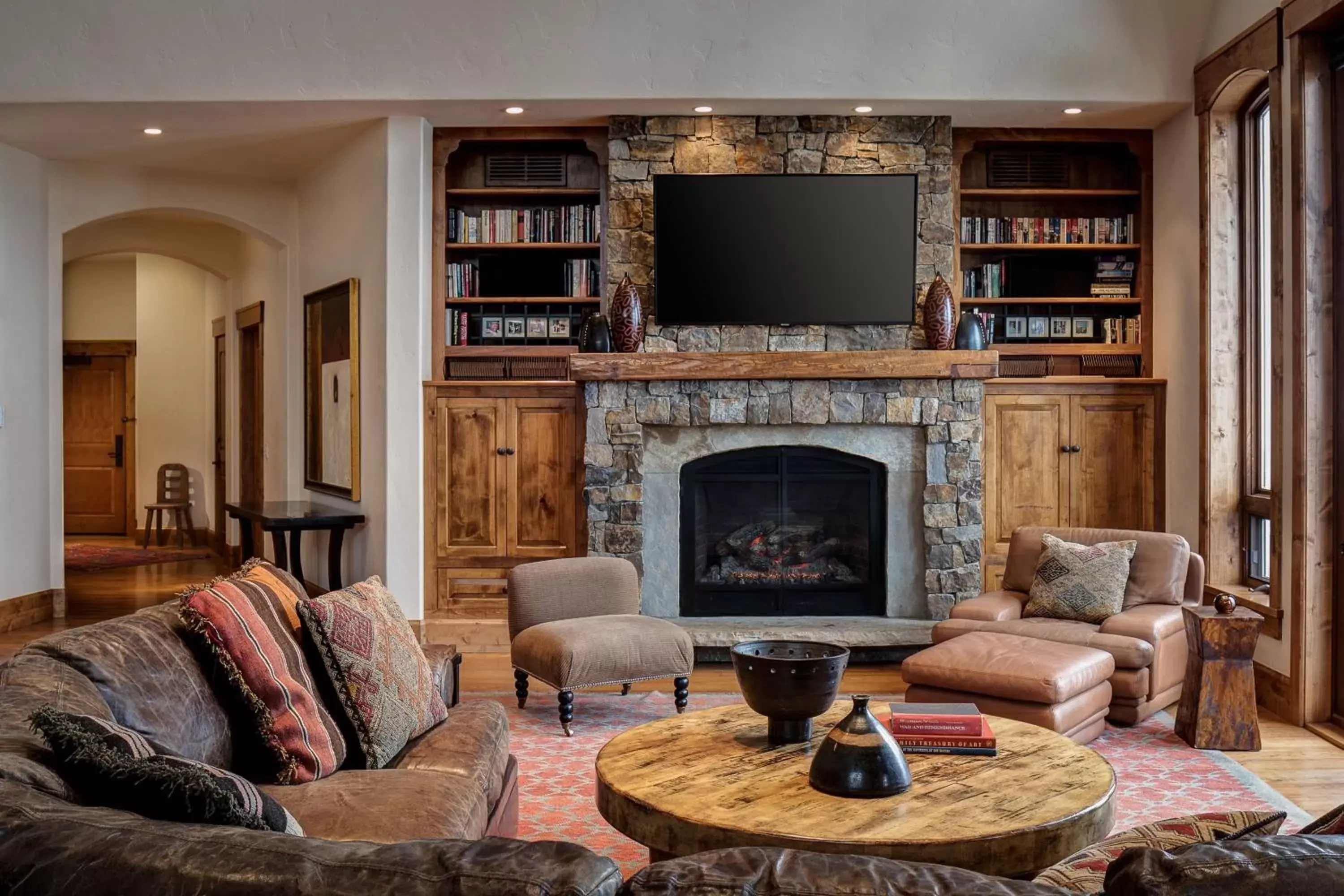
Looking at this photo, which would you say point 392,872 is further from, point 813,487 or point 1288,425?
point 813,487

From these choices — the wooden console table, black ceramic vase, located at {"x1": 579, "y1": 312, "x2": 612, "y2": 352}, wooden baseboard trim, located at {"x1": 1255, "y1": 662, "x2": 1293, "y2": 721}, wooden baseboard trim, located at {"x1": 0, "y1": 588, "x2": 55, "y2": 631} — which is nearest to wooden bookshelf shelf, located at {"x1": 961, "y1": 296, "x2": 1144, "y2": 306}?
black ceramic vase, located at {"x1": 579, "y1": 312, "x2": 612, "y2": 352}

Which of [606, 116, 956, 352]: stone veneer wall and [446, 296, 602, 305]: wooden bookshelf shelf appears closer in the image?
[606, 116, 956, 352]: stone veneer wall

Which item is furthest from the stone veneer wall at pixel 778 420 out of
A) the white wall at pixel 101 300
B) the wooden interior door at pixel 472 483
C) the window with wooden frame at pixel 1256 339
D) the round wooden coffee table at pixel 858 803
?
the white wall at pixel 101 300

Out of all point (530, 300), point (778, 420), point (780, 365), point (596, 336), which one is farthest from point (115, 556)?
point (780, 365)

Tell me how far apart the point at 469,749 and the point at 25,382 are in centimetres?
534

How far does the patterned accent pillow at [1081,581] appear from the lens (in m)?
4.88

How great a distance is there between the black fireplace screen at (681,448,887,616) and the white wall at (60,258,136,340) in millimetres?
7933

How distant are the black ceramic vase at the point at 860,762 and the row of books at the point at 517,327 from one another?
4.34 m

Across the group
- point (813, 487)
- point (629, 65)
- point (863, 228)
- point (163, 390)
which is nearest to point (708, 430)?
point (813, 487)

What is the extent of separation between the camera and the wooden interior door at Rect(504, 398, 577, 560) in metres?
6.37

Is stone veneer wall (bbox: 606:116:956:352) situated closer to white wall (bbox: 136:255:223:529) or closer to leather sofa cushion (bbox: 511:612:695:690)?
leather sofa cushion (bbox: 511:612:695:690)

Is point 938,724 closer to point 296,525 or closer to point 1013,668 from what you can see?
point 1013,668

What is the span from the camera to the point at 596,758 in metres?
3.55

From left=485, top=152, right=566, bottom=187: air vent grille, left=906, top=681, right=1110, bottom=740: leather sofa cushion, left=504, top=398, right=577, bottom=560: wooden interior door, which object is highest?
left=485, top=152, right=566, bottom=187: air vent grille
